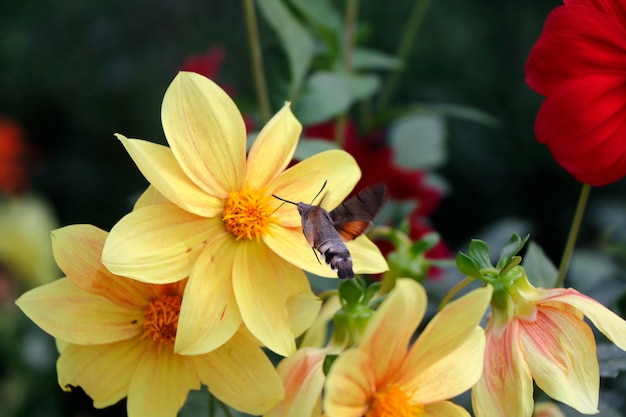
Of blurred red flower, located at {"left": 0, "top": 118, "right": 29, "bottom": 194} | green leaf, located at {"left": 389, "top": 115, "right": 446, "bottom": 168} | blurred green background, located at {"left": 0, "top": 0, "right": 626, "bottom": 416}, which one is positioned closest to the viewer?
green leaf, located at {"left": 389, "top": 115, "right": 446, "bottom": 168}

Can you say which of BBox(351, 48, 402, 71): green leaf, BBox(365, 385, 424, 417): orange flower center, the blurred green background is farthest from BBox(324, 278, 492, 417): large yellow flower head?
the blurred green background

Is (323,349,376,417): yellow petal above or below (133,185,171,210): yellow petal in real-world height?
below

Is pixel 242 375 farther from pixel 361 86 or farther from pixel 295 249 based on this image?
pixel 361 86

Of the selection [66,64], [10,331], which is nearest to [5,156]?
[66,64]

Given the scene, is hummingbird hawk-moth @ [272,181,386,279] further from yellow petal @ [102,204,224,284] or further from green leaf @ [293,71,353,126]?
green leaf @ [293,71,353,126]

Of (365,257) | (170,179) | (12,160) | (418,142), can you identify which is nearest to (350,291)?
(365,257)

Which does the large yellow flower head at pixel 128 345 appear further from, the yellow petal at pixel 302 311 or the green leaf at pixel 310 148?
the green leaf at pixel 310 148
